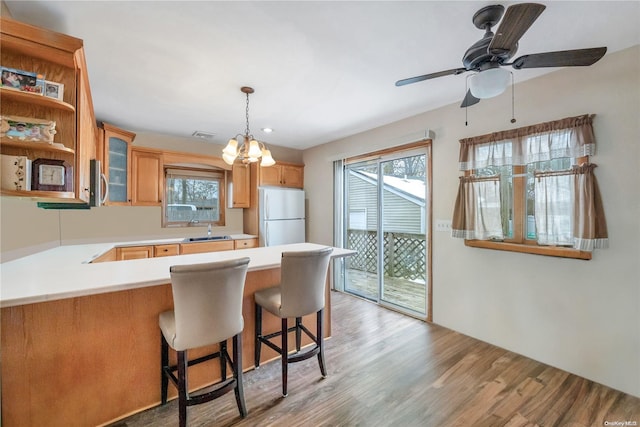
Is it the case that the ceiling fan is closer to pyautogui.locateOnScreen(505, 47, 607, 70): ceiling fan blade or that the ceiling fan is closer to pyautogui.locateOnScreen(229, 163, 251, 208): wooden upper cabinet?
pyautogui.locateOnScreen(505, 47, 607, 70): ceiling fan blade

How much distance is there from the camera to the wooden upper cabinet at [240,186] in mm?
4566

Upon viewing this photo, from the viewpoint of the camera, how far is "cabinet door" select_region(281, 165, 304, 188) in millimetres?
4891

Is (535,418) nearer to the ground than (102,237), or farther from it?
nearer to the ground

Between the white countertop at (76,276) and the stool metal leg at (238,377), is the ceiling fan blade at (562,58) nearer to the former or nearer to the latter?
the white countertop at (76,276)

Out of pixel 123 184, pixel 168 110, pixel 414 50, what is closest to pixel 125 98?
pixel 168 110

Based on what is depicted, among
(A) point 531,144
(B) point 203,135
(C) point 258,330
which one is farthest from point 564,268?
(B) point 203,135

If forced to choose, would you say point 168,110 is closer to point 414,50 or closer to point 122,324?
point 122,324

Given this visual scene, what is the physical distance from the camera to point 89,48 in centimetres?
194

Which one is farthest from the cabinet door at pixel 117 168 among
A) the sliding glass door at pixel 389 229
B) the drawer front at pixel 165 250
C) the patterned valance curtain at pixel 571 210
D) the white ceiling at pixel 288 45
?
the patterned valance curtain at pixel 571 210

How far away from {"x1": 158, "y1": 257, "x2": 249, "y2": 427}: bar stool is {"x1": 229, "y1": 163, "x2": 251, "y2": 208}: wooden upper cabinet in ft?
9.87

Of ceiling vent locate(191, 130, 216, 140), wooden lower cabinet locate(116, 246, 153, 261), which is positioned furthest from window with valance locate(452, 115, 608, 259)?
wooden lower cabinet locate(116, 246, 153, 261)

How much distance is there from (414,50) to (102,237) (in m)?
4.32

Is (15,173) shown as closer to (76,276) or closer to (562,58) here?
(76,276)

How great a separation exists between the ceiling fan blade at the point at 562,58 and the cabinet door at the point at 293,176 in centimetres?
375
